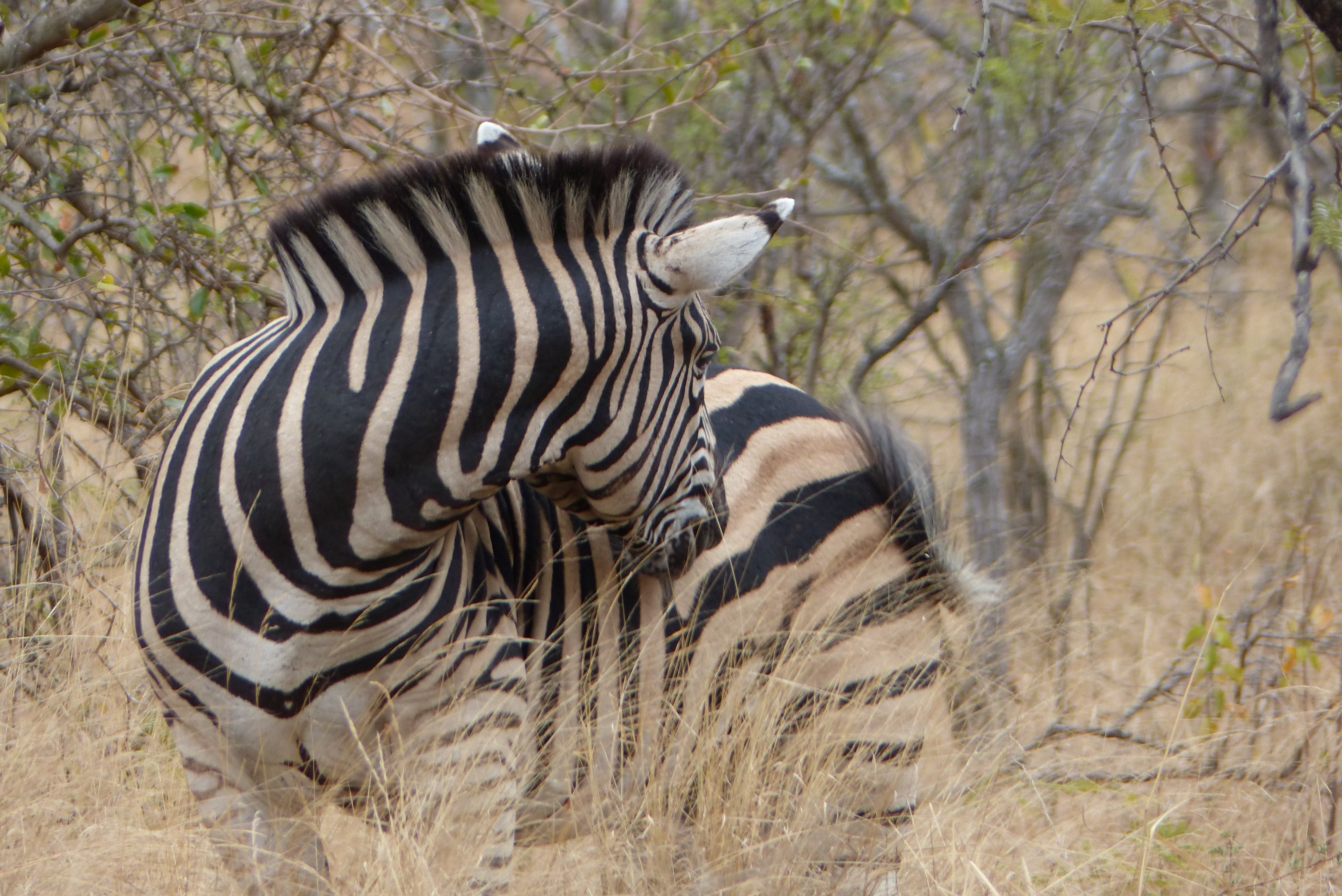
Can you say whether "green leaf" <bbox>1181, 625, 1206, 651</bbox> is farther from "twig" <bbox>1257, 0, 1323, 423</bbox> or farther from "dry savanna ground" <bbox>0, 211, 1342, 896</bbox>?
"twig" <bbox>1257, 0, 1323, 423</bbox>

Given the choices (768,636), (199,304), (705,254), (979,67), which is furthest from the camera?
(199,304)

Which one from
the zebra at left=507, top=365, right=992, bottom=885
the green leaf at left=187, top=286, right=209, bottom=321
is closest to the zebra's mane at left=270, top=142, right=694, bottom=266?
the zebra at left=507, top=365, right=992, bottom=885

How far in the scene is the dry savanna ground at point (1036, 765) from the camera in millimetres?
2559

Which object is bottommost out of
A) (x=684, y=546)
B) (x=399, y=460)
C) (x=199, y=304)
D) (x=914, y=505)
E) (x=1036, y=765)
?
(x=1036, y=765)

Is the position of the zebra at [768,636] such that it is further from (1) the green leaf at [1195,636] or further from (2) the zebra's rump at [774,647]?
(1) the green leaf at [1195,636]

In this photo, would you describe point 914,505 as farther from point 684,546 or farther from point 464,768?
point 464,768

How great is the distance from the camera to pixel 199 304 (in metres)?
3.40

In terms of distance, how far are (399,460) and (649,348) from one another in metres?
0.55

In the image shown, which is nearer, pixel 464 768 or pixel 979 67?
pixel 979 67

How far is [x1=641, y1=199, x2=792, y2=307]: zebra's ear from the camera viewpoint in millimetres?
2184

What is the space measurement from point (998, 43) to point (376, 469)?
3951 mm

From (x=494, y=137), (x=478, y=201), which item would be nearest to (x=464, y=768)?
(x=478, y=201)

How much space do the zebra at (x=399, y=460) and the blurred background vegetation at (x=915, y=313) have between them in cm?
40

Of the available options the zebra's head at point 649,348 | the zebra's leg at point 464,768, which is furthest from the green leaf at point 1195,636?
the zebra's leg at point 464,768
